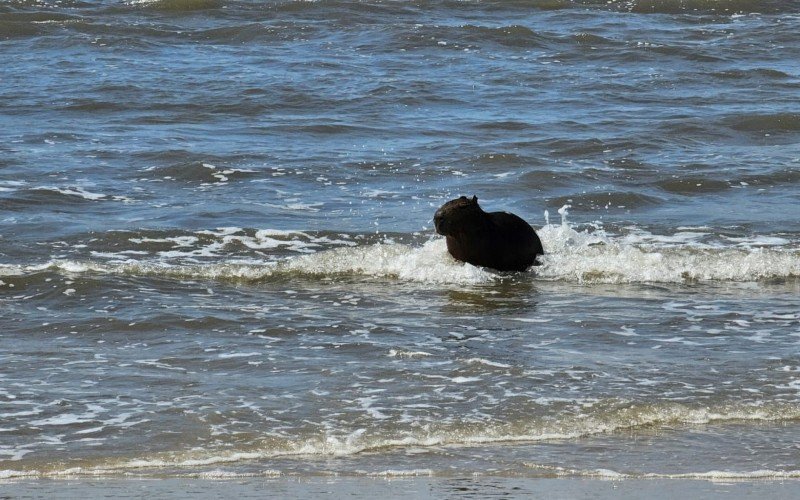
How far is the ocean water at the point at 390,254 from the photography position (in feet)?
21.1

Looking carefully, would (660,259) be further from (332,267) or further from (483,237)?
(332,267)

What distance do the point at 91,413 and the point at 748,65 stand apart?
672 inches

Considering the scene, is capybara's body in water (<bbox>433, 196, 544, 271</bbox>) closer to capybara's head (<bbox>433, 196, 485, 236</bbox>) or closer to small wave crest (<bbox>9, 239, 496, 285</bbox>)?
capybara's head (<bbox>433, 196, 485, 236</bbox>)

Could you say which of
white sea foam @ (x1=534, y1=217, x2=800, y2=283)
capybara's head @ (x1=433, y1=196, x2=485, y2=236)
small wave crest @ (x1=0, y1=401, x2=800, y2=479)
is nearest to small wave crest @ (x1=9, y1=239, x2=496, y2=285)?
capybara's head @ (x1=433, y1=196, x2=485, y2=236)

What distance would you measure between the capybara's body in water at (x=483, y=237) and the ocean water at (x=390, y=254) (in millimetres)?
118

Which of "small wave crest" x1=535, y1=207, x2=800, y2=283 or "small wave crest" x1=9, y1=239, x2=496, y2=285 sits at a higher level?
"small wave crest" x1=9, y1=239, x2=496, y2=285

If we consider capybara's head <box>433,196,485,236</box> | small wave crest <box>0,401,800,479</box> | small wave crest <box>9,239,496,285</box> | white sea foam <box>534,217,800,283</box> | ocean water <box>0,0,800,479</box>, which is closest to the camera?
small wave crest <box>0,401,800,479</box>

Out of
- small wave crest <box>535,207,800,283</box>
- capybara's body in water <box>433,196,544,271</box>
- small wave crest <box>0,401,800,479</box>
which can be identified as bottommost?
small wave crest <box>535,207,800,283</box>

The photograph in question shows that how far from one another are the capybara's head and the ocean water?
0.36 m

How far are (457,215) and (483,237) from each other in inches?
11.6

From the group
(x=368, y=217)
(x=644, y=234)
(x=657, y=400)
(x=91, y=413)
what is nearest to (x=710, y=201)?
(x=644, y=234)

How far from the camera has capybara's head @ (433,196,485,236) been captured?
1002 cm

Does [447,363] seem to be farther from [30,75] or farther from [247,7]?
[247,7]

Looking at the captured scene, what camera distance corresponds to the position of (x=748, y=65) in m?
21.8
